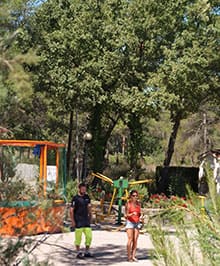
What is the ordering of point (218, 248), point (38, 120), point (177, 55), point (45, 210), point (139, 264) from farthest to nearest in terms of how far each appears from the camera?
1. point (38, 120)
2. point (177, 55)
3. point (139, 264)
4. point (45, 210)
5. point (218, 248)

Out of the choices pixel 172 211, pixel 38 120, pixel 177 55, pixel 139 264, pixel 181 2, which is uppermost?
pixel 181 2

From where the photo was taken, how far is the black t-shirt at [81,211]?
33.0 feet

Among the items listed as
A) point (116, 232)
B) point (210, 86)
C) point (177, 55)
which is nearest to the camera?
point (116, 232)

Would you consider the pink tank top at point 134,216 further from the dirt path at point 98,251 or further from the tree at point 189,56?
the tree at point 189,56

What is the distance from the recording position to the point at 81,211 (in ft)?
A: 33.1

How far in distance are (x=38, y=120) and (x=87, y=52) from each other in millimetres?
4949

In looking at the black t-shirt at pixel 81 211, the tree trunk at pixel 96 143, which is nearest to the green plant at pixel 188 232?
the black t-shirt at pixel 81 211

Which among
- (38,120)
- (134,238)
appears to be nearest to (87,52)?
(38,120)

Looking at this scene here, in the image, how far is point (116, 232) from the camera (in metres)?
14.9

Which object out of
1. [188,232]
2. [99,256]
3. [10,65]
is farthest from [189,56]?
[10,65]

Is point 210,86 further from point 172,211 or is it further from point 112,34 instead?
point 172,211

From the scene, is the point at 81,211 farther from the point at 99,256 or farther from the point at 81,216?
the point at 99,256

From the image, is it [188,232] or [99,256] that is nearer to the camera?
[188,232]

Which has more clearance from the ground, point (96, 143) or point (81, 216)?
point (96, 143)
